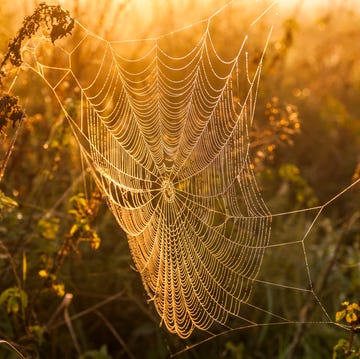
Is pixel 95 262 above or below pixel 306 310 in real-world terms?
below

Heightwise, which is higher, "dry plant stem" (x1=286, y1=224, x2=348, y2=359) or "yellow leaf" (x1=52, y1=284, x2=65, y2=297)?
"dry plant stem" (x1=286, y1=224, x2=348, y2=359)

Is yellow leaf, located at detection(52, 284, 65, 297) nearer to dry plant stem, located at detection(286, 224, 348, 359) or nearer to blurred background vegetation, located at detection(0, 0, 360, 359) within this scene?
blurred background vegetation, located at detection(0, 0, 360, 359)

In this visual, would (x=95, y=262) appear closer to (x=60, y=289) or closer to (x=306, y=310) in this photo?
(x=60, y=289)

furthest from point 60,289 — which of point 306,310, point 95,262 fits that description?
→ point 306,310

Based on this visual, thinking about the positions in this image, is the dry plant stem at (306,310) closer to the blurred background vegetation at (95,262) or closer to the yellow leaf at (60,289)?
the blurred background vegetation at (95,262)

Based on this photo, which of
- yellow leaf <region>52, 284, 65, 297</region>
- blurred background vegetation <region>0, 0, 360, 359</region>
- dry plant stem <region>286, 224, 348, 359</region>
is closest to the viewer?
yellow leaf <region>52, 284, 65, 297</region>

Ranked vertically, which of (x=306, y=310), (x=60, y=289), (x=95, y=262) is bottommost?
(x=60, y=289)

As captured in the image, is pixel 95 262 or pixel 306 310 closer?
pixel 306 310

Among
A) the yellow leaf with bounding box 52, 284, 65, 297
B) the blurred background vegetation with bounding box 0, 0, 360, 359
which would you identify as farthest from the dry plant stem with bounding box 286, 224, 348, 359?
the yellow leaf with bounding box 52, 284, 65, 297

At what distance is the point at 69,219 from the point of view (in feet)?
14.5

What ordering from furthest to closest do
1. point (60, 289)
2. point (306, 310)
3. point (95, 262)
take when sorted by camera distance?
point (95, 262) < point (306, 310) < point (60, 289)

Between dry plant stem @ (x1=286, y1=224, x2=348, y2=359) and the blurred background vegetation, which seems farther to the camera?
dry plant stem @ (x1=286, y1=224, x2=348, y2=359)

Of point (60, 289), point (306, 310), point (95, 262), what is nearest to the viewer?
point (60, 289)

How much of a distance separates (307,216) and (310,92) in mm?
2702
